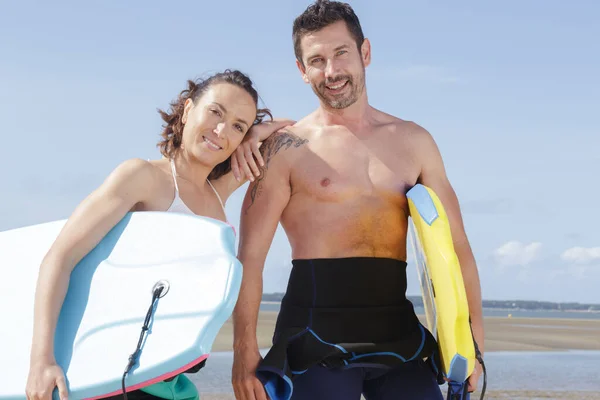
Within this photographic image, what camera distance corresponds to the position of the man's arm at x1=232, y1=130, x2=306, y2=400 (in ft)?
9.24

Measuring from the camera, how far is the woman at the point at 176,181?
2.39 metres

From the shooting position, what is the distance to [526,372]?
9.95 metres

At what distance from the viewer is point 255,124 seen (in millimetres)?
3123

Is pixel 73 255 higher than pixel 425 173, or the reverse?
pixel 425 173

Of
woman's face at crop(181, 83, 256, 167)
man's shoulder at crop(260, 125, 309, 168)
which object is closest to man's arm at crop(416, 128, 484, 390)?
man's shoulder at crop(260, 125, 309, 168)

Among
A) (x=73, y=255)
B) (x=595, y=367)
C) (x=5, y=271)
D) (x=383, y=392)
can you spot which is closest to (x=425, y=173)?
(x=383, y=392)

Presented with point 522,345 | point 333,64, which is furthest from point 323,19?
point 522,345

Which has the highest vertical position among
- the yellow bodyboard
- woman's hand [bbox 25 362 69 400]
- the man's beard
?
the man's beard

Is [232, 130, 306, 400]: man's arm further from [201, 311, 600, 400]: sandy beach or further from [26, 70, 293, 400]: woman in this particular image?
[201, 311, 600, 400]: sandy beach

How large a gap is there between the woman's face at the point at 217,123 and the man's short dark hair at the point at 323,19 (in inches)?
14.2

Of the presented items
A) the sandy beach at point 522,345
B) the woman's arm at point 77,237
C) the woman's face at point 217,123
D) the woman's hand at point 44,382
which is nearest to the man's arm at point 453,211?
the woman's face at point 217,123

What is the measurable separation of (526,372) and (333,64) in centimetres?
805

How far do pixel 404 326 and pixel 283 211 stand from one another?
2.15 feet

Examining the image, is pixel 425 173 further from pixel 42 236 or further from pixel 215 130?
pixel 42 236
